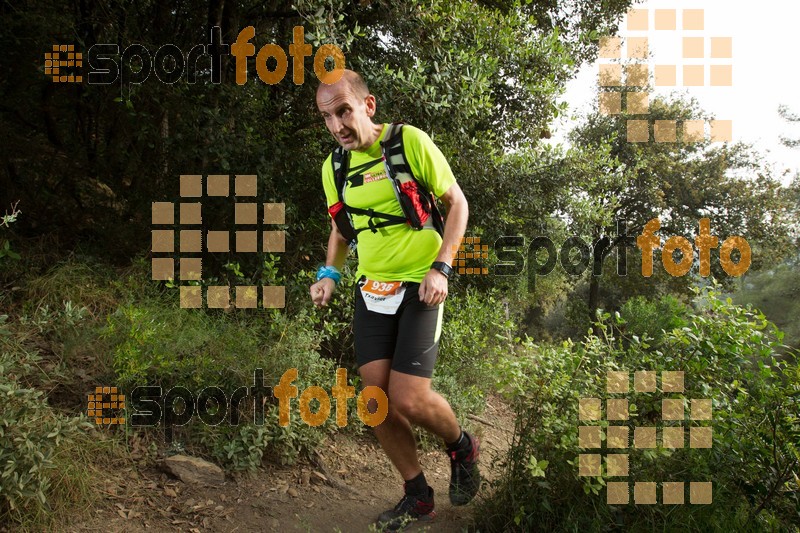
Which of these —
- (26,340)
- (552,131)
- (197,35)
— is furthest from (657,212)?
(26,340)

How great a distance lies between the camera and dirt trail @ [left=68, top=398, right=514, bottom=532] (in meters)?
3.95

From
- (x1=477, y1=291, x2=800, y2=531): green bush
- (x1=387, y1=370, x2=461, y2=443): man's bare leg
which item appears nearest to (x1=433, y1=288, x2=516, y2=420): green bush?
(x1=477, y1=291, x2=800, y2=531): green bush

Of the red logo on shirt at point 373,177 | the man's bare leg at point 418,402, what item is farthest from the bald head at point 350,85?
the man's bare leg at point 418,402

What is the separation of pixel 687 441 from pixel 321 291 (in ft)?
7.70

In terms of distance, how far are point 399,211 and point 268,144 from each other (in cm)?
295

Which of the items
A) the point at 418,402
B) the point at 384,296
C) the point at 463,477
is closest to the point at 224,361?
the point at 384,296

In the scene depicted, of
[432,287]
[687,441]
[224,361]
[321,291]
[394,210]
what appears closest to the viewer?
[432,287]

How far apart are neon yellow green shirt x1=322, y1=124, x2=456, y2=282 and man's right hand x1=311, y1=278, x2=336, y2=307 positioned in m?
0.35

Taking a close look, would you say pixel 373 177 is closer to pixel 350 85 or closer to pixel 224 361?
pixel 350 85

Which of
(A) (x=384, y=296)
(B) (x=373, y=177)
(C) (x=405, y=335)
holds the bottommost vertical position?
(C) (x=405, y=335)

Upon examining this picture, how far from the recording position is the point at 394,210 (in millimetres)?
3613

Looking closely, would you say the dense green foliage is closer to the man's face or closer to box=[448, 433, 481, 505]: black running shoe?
box=[448, 433, 481, 505]: black running shoe

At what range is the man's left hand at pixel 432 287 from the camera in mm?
3303

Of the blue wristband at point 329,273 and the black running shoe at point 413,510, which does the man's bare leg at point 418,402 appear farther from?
the blue wristband at point 329,273
